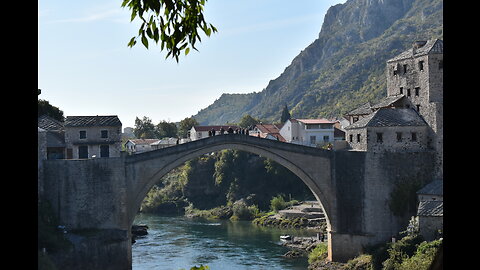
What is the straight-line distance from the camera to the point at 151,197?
6381 centimetres

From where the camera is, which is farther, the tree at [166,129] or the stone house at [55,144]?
the tree at [166,129]

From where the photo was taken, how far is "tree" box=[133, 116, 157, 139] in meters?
94.4

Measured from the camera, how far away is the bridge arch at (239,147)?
1264 inches

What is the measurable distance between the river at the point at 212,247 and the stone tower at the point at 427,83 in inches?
359

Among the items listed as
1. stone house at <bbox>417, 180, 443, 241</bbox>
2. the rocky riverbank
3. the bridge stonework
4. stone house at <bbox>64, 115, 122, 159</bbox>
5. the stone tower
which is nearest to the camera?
stone house at <bbox>417, 180, 443, 241</bbox>

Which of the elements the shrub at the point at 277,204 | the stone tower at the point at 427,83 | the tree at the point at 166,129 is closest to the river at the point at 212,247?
the shrub at the point at 277,204

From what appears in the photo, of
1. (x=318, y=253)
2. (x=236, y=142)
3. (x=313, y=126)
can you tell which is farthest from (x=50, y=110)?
(x=313, y=126)

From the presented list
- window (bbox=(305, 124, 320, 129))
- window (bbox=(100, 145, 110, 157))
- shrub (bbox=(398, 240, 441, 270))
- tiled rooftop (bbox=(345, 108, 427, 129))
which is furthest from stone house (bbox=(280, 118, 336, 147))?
shrub (bbox=(398, 240, 441, 270))

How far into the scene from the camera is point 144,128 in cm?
9600

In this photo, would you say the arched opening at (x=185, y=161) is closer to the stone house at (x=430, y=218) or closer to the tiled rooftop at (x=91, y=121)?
the tiled rooftop at (x=91, y=121)

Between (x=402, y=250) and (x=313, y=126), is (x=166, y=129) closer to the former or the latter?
(x=313, y=126)

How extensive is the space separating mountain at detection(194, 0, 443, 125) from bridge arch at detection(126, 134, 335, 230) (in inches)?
2664

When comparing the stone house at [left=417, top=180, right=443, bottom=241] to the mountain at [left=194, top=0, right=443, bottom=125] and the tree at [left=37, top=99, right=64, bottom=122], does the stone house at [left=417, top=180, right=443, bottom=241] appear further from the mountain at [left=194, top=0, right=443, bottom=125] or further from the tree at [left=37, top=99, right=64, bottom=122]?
the mountain at [left=194, top=0, right=443, bottom=125]

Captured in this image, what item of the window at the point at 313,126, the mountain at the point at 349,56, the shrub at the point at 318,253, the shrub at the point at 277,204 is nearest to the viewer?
the shrub at the point at 318,253
